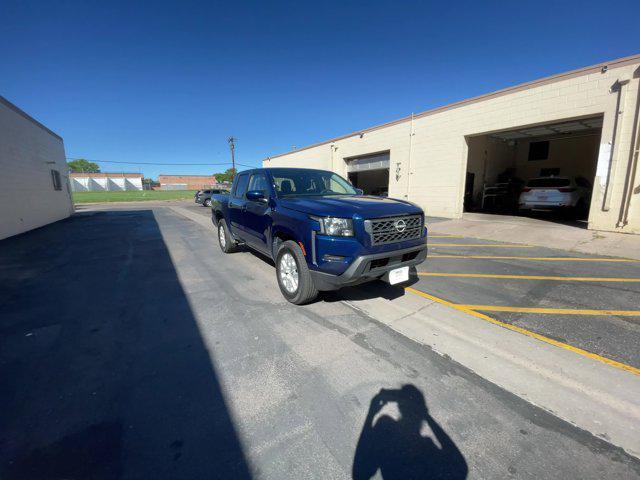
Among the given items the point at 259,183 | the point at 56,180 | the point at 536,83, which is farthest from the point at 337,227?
the point at 56,180

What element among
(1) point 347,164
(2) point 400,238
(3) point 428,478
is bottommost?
(3) point 428,478

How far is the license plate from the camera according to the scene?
3.41 meters

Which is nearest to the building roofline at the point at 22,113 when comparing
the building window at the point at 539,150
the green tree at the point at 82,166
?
the building window at the point at 539,150

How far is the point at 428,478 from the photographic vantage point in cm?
157

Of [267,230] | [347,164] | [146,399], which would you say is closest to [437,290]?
[267,230]

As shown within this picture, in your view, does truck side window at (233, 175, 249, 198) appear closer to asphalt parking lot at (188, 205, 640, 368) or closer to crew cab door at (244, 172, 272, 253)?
crew cab door at (244, 172, 272, 253)

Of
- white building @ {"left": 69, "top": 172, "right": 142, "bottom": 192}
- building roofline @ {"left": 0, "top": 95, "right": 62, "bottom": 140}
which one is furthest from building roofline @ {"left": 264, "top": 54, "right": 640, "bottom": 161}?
white building @ {"left": 69, "top": 172, "right": 142, "bottom": 192}

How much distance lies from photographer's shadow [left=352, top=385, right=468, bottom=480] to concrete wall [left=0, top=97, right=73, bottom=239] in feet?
43.0

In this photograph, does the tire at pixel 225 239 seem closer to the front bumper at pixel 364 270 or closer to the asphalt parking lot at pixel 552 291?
the front bumper at pixel 364 270

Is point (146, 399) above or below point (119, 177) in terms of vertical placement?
below

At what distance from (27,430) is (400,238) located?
3692 mm

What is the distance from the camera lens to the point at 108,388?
89.7 inches

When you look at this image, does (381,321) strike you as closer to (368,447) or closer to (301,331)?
(301,331)

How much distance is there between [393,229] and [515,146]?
20031mm
